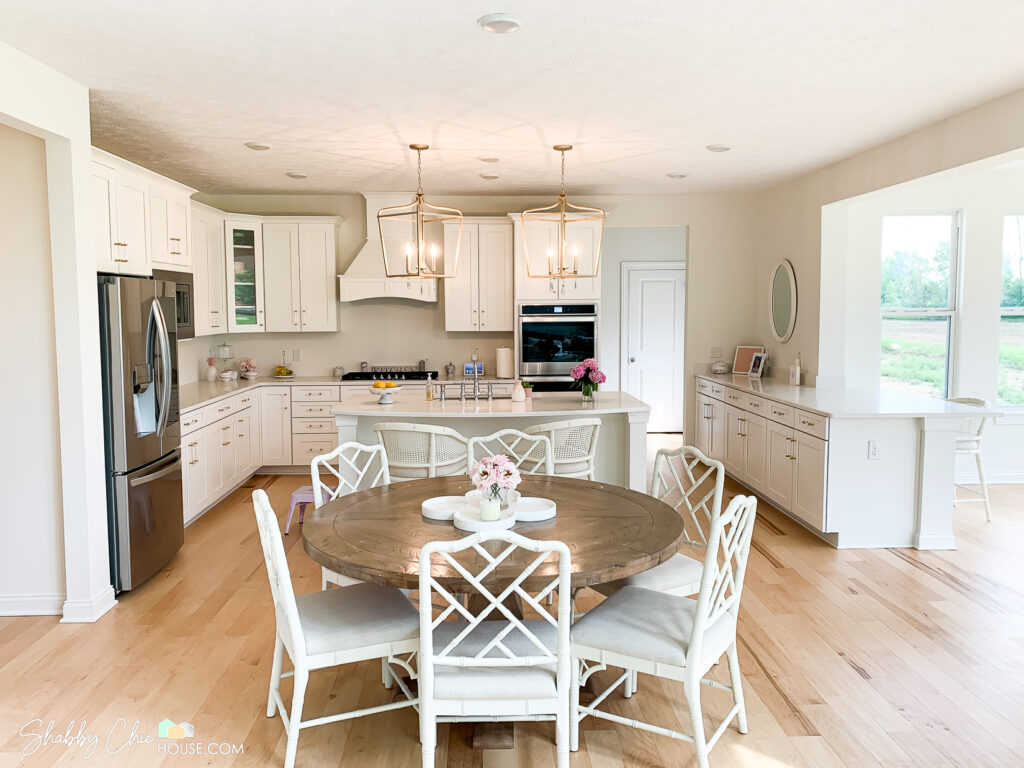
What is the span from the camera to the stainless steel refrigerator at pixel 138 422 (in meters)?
3.76

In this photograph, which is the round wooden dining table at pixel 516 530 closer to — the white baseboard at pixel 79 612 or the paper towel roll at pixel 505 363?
the white baseboard at pixel 79 612

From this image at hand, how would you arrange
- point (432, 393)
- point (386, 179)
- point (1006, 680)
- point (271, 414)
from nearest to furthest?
point (1006, 680) → point (432, 393) → point (386, 179) → point (271, 414)

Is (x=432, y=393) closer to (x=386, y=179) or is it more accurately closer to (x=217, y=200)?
(x=386, y=179)

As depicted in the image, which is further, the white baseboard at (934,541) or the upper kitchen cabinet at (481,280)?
the upper kitchen cabinet at (481,280)

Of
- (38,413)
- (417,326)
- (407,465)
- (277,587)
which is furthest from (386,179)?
(277,587)

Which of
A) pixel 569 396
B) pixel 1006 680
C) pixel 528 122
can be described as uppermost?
pixel 528 122

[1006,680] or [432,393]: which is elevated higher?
[432,393]

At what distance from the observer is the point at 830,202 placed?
18.2 feet

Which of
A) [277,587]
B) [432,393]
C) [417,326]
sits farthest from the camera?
[417,326]

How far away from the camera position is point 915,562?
14.4 ft

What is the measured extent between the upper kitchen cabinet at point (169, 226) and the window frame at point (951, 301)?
5089 mm

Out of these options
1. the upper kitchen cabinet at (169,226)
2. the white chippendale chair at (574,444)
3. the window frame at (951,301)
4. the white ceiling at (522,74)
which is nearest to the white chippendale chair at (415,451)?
the white chippendale chair at (574,444)

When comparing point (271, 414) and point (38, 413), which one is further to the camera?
point (271, 414)

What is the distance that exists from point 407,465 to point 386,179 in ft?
9.34
